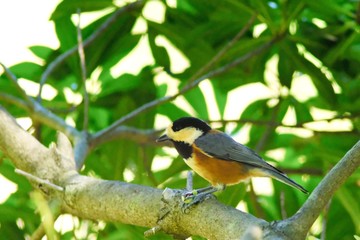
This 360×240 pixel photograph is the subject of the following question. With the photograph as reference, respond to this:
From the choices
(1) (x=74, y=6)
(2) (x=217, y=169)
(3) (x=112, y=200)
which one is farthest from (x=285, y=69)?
(3) (x=112, y=200)

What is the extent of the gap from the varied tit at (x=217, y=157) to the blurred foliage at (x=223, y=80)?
27 cm

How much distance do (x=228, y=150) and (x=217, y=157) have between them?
43 mm

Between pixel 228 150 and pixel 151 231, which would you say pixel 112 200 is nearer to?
pixel 151 231

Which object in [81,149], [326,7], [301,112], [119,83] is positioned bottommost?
[301,112]

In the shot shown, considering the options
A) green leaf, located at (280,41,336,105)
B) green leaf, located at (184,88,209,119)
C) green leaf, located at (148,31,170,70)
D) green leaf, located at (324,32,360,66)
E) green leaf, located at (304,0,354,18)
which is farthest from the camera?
green leaf, located at (184,88,209,119)

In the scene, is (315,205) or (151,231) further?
(151,231)

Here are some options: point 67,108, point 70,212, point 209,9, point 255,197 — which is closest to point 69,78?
point 67,108

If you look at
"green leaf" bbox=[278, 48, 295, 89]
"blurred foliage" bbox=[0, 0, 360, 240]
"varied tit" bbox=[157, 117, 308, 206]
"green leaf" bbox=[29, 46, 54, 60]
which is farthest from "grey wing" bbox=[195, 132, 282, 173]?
"green leaf" bbox=[29, 46, 54, 60]

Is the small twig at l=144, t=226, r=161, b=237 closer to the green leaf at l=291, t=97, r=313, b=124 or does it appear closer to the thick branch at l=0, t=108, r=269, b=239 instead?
the thick branch at l=0, t=108, r=269, b=239

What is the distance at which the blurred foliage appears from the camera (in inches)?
108

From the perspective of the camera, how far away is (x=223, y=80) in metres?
3.12

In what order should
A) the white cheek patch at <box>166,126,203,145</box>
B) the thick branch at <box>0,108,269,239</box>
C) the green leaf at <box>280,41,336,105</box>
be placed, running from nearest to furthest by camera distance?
1. the thick branch at <box>0,108,269,239</box>
2. the white cheek patch at <box>166,126,203,145</box>
3. the green leaf at <box>280,41,336,105</box>

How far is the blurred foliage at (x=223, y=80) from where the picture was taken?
2.75 m

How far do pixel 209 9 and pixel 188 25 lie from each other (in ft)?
0.36
